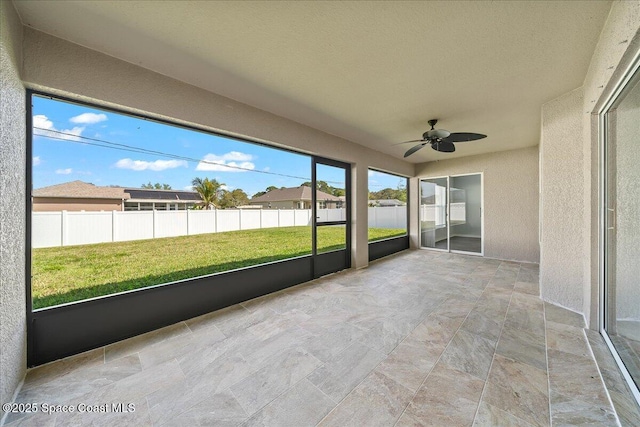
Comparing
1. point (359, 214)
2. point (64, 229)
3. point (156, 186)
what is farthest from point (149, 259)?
point (359, 214)

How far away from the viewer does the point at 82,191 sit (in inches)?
121

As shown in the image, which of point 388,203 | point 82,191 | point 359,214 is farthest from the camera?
point 388,203

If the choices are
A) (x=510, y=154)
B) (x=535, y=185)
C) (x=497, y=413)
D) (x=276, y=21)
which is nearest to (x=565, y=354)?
(x=497, y=413)

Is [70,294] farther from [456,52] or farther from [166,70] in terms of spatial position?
[456,52]

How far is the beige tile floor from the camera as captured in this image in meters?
1.30

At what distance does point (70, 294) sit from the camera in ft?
9.36

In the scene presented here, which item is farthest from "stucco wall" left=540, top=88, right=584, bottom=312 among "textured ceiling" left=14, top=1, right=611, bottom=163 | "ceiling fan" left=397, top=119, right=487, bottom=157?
"ceiling fan" left=397, top=119, right=487, bottom=157

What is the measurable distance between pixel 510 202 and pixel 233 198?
6761 mm

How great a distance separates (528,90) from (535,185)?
125 inches

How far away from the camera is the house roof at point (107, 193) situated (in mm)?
2523

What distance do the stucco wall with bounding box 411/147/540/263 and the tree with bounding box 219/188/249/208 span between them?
229 inches

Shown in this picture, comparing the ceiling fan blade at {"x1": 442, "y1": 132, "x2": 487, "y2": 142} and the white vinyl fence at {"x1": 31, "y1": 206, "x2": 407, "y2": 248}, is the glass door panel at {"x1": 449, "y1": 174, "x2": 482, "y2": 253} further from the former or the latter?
the ceiling fan blade at {"x1": 442, "y1": 132, "x2": 487, "y2": 142}

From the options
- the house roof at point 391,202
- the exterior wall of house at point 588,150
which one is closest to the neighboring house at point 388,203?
the house roof at point 391,202

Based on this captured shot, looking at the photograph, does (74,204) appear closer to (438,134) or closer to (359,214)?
(359,214)
